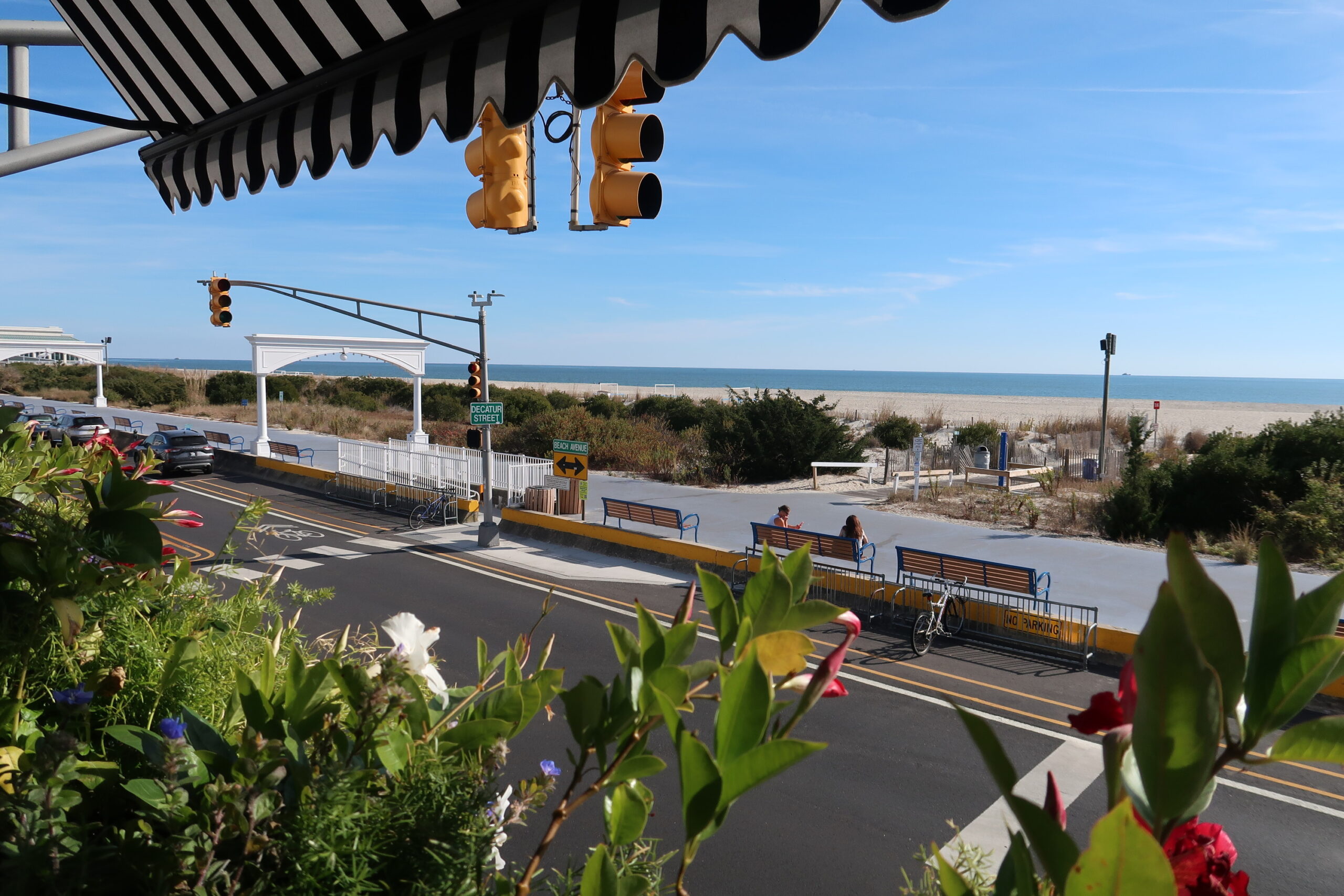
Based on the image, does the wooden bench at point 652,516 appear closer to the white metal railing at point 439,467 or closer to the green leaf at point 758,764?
the white metal railing at point 439,467

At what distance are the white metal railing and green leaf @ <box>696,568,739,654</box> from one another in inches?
762

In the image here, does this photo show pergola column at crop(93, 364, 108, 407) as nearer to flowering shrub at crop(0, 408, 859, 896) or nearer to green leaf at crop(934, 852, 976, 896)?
flowering shrub at crop(0, 408, 859, 896)

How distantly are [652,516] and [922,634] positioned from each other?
22.4 ft

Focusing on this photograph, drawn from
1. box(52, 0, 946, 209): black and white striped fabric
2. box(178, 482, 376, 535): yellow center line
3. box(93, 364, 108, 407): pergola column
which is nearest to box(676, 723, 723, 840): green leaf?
box(52, 0, 946, 209): black and white striped fabric

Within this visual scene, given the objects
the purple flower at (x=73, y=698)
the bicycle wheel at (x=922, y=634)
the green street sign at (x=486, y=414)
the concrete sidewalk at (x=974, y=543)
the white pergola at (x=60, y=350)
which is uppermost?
the white pergola at (x=60, y=350)

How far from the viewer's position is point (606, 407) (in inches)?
1641

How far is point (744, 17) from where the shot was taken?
7.31 ft

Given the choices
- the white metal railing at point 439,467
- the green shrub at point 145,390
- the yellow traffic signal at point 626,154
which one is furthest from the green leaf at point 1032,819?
the green shrub at point 145,390

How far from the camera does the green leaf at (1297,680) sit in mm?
626

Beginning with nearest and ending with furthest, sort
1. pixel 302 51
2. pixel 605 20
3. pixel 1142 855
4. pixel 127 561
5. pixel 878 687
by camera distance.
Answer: pixel 1142 855 < pixel 127 561 < pixel 605 20 < pixel 302 51 < pixel 878 687

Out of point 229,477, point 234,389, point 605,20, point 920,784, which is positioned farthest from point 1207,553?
point 234,389

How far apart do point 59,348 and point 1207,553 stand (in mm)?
51342

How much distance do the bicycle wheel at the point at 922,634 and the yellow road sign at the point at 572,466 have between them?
8627mm

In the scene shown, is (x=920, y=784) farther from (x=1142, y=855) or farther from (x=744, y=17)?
(x=1142, y=855)
